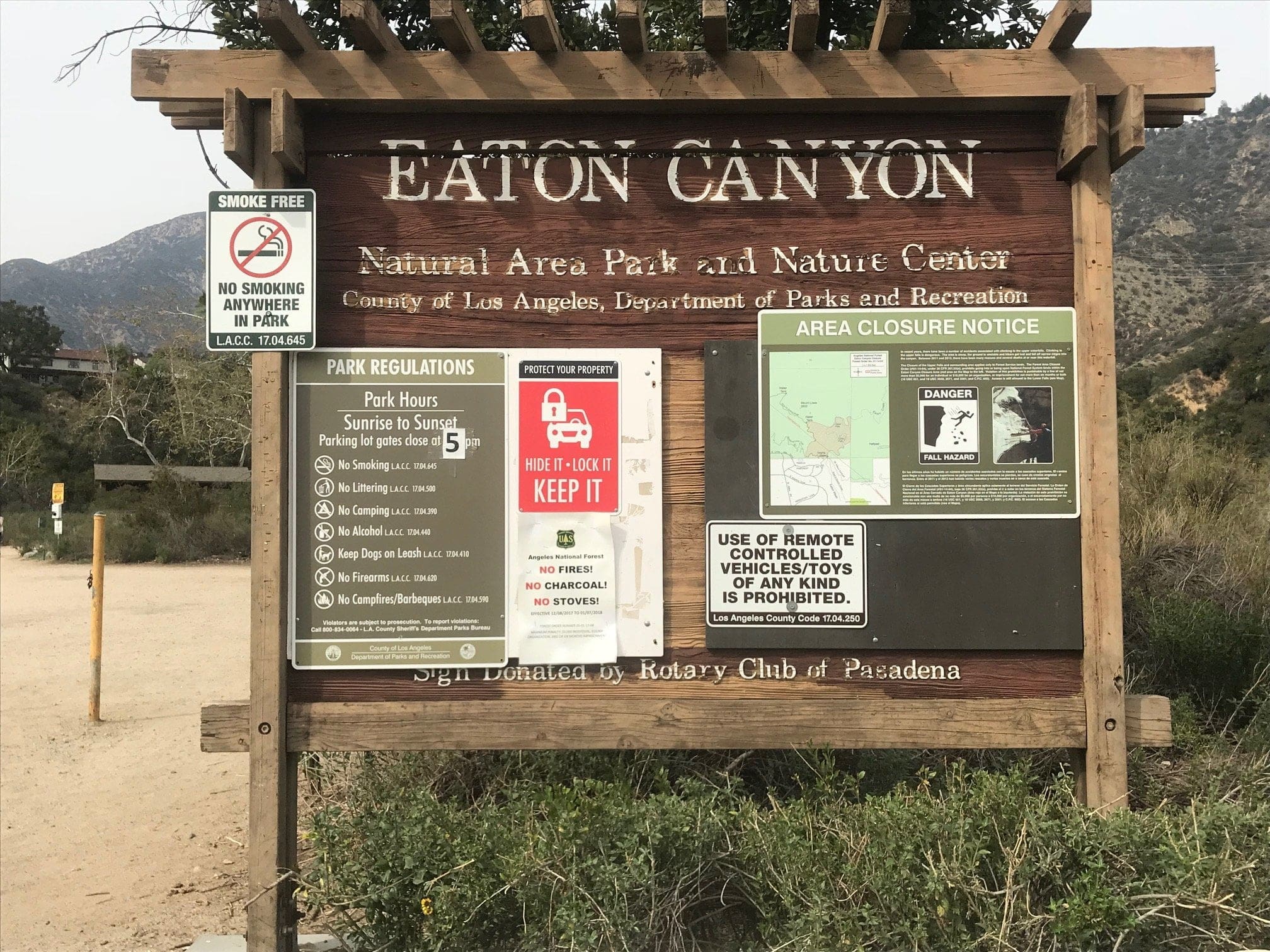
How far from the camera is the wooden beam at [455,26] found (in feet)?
10.9

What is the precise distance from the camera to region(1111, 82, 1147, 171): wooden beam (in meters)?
3.43

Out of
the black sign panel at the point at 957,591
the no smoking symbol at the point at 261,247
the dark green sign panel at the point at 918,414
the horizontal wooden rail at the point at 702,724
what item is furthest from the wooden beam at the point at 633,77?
the horizontal wooden rail at the point at 702,724

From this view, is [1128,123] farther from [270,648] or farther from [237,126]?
[270,648]

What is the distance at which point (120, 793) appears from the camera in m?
6.21

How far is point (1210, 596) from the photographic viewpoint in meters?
6.07

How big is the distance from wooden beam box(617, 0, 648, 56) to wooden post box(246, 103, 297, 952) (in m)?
1.28

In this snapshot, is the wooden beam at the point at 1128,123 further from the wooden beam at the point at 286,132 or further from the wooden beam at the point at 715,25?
the wooden beam at the point at 286,132

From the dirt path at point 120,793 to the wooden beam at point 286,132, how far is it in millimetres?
3053

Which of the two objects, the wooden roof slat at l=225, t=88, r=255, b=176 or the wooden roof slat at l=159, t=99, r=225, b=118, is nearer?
the wooden roof slat at l=225, t=88, r=255, b=176

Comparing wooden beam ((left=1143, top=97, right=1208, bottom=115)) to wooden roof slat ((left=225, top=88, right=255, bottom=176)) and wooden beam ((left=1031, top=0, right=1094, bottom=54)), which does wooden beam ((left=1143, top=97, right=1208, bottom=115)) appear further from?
wooden roof slat ((left=225, top=88, right=255, bottom=176))

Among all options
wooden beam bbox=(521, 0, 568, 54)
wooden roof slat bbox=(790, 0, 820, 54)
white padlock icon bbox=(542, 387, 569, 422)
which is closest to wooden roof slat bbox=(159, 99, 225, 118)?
wooden beam bbox=(521, 0, 568, 54)

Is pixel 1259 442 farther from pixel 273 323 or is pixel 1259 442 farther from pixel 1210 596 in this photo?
pixel 273 323

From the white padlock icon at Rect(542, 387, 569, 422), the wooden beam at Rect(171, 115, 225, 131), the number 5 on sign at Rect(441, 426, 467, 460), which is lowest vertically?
the number 5 on sign at Rect(441, 426, 467, 460)

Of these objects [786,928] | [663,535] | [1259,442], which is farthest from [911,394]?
[1259,442]
